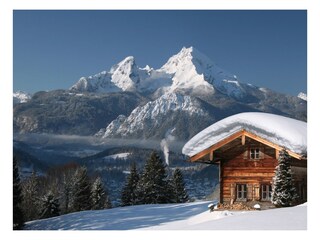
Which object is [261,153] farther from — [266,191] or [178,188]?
[178,188]

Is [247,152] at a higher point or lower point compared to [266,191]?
higher

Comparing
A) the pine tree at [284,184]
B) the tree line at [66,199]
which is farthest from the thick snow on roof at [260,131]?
the tree line at [66,199]

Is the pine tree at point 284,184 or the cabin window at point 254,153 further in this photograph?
the cabin window at point 254,153

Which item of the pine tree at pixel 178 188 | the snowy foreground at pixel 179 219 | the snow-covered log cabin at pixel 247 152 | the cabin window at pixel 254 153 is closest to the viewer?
the snowy foreground at pixel 179 219

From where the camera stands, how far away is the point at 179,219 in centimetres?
1588

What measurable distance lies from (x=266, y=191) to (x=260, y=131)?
2.52 m

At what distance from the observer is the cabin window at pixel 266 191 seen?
16562mm

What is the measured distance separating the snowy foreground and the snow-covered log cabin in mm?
1429

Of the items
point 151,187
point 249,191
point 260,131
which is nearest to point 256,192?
point 249,191

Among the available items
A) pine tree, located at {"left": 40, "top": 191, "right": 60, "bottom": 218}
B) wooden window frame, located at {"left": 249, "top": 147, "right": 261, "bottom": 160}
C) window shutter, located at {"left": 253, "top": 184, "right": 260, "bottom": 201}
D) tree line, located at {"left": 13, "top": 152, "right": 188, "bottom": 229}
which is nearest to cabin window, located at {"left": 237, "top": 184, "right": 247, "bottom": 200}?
window shutter, located at {"left": 253, "top": 184, "right": 260, "bottom": 201}

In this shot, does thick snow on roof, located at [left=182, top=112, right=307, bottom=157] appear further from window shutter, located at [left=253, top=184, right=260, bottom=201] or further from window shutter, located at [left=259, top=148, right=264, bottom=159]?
window shutter, located at [left=253, top=184, right=260, bottom=201]

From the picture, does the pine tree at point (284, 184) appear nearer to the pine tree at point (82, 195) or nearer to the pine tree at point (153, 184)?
the pine tree at point (153, 184)

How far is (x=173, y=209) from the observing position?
18.6 m
